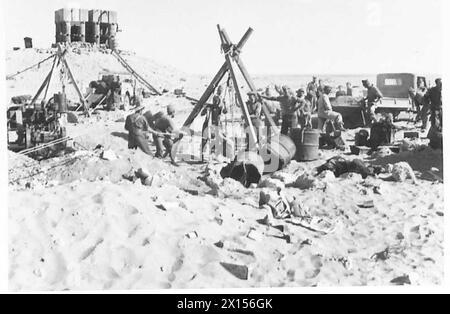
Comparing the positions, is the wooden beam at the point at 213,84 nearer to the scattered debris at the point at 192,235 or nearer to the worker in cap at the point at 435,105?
the worker in cap at the point at 435,105

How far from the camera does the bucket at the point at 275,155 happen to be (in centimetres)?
972

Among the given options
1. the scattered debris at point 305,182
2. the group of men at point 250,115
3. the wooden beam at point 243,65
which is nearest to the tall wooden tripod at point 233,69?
the wooden beam at point 243,65

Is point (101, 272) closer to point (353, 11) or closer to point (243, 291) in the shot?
point (243, 291)

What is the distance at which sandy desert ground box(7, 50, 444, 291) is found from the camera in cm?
705

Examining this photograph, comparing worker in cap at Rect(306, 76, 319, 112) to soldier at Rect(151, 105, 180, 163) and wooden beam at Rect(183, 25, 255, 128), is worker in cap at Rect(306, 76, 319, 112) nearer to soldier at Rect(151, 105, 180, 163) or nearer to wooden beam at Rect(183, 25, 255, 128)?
wooden beam at Rect(183, 25, 255, 128)

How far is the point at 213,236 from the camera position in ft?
24.3

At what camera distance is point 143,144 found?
10.3 m

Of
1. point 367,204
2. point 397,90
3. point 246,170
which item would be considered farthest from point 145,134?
point 397,90

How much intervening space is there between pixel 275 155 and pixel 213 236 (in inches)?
107

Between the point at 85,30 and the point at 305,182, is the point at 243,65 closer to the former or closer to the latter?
the point at 305,182

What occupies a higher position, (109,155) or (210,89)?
(210,89)

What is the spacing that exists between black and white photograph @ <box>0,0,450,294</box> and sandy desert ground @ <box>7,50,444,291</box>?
0.02 m

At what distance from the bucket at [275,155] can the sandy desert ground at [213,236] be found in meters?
0.71
